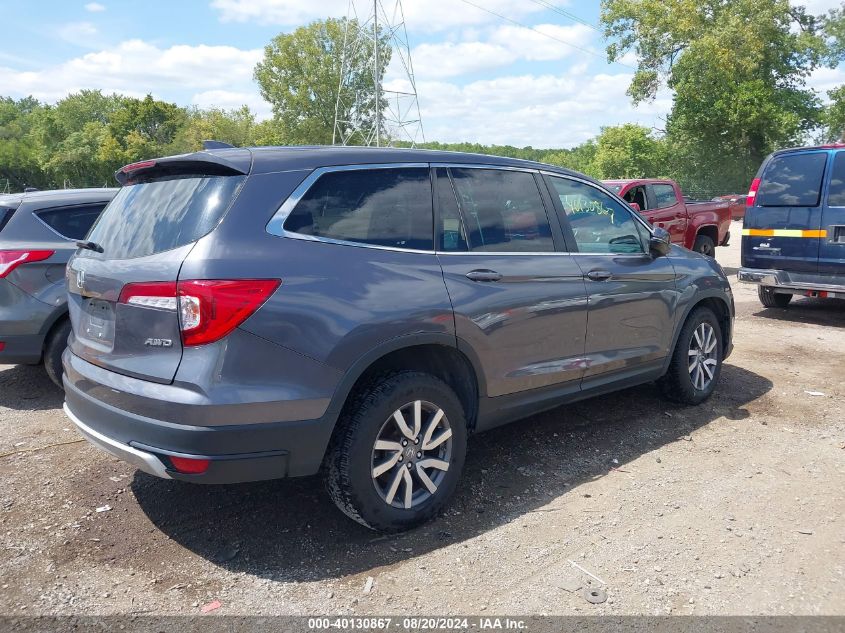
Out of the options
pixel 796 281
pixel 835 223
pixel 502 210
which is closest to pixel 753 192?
pixel 835 223

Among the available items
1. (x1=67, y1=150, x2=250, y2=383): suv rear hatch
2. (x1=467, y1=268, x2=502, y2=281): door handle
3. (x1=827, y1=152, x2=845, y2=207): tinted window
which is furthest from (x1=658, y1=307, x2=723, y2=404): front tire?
(x1=827, y1=152, x2=845, y2=207): tinted window

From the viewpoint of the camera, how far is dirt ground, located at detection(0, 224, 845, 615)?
9.41 ft

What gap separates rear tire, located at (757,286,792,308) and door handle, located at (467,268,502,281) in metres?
7.00

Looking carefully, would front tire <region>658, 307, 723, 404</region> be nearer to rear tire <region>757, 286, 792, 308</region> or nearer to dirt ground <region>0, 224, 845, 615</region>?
dirt ground <region>0, 224, 845, 615</region>

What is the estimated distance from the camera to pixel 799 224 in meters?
8.17

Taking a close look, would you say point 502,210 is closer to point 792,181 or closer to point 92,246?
point 92,246

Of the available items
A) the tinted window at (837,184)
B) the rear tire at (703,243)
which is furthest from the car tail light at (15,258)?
the rear tire at (703,243)

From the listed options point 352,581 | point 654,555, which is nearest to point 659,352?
point 654,555

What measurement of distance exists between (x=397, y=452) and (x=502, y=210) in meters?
1.54

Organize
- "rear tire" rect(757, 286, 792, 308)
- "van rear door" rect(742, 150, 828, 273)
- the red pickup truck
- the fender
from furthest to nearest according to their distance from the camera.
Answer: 1. the red pickup truck
2. "rear tire" rect(757, 286, 792, 308)
3. "van rear door" rect(742, 150, 828, 273)
4. the fender

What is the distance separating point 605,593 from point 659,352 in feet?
7.75

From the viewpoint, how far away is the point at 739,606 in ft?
9.17

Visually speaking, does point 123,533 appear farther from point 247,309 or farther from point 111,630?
point 247,309

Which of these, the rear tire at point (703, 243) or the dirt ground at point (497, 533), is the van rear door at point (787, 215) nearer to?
the dirt ground at point (497, 533)
